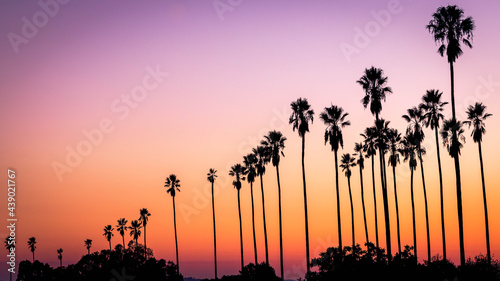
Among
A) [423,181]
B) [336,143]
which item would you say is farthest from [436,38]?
[423,181]

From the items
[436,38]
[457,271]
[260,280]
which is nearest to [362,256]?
[457,271]

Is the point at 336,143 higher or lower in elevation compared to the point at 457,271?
higher

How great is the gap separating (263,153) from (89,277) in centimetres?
3592

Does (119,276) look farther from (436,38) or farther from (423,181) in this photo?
(436,38)

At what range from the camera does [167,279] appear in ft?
273

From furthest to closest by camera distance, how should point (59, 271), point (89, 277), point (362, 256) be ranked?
point (59, 271) < point (89, 277) < point (362, 256)

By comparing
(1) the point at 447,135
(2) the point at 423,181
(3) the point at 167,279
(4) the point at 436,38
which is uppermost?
(4) the point at 436,38

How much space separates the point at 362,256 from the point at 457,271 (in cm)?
831

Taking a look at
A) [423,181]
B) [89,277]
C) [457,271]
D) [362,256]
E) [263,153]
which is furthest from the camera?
[89,277]

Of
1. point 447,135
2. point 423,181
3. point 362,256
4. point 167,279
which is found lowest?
point 167,279

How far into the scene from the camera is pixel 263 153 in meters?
81.2

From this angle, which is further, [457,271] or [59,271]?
[59,271]

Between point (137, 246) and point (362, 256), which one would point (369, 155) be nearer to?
point (362, 256)

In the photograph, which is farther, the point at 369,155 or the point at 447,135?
the point at 369,155
